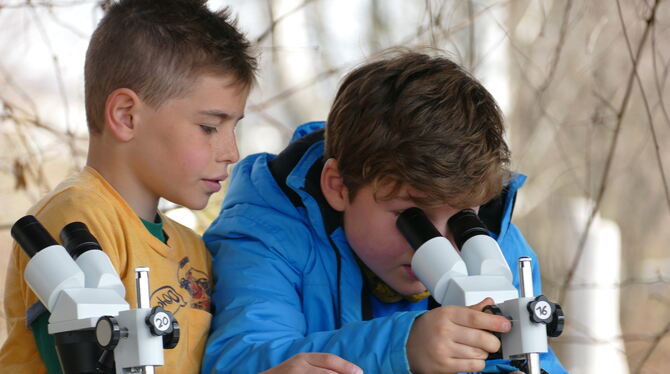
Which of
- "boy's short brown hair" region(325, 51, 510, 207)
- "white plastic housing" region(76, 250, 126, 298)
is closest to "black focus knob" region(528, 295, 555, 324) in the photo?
"boy's short brown hair" region(325, 51, 510, 207)

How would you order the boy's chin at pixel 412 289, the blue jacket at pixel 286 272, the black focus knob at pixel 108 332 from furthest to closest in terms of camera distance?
the boy's chin at pixel 412 289
the blue jacket at pixel 286 272
the black focus knob at pixel 108 332

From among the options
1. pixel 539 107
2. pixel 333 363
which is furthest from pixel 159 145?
pixel 539 107

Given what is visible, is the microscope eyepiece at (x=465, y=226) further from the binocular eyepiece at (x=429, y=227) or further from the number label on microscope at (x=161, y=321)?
the number label on microscope at (x=161, y=321)

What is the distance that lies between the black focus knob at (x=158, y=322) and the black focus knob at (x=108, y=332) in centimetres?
4

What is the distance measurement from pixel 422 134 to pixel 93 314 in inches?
30.2

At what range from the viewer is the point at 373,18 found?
3381 mm

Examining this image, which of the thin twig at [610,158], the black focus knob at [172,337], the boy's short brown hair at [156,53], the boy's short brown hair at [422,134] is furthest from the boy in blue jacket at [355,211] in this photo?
the thin twig at [610,158]

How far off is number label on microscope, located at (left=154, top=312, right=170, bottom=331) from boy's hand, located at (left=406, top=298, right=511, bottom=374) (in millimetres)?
451

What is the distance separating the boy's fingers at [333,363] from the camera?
1333 millimetres

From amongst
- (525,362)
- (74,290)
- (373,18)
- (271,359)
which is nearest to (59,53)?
(373,18)

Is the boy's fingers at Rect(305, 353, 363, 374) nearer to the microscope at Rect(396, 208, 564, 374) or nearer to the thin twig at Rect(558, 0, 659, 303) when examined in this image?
the microscope at Rect(396, 208, 564, 374)

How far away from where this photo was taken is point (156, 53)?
1783 millimetres

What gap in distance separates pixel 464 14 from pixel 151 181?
182cm

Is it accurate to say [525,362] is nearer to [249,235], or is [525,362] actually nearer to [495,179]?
[495,179]
